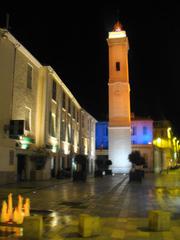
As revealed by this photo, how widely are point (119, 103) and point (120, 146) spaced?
23.1 ft

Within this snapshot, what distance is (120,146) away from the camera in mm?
58656

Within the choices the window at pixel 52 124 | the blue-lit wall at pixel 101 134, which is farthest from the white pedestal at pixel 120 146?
the window at pixel 52 124

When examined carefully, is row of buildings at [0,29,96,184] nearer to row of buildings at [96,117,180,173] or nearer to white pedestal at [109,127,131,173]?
white pedestal at [109,127,131,173]

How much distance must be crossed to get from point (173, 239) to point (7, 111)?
20.2 meters

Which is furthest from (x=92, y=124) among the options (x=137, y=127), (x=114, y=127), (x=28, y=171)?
(x=28, y=171)

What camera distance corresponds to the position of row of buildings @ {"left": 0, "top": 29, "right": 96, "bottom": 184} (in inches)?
1035

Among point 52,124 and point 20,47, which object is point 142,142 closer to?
point 52,124

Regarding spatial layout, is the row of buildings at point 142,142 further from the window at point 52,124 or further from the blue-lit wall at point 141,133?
the window at point 52,124

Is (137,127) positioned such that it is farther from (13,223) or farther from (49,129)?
(13,223)

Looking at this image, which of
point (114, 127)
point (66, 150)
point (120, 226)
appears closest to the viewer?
point (120, 226)

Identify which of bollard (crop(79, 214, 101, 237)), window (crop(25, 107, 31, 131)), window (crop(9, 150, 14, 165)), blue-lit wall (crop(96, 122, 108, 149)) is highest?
blue-lit wall (crop(96, 122, 108, 149))

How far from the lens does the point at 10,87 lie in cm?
2744

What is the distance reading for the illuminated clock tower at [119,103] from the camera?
2304 inches

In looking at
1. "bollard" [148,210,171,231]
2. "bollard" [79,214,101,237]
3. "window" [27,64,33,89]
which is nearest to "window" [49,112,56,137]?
"window" [27,64,33,89]
